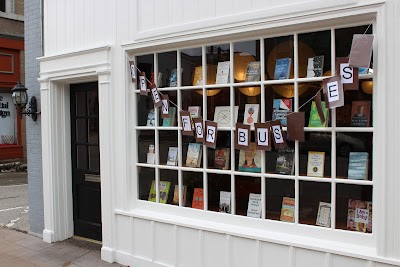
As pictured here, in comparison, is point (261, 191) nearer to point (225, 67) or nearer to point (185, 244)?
point (185, 244)

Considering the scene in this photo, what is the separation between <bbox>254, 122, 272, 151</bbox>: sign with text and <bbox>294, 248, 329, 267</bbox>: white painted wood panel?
1.00 metres

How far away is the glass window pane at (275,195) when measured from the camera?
3674 mm

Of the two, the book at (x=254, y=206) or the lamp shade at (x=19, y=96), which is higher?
the lamp shade at (x=19, y=96)

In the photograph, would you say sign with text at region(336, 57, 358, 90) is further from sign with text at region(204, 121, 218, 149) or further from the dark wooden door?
the dark wooden door

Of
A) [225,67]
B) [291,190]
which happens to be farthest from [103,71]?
[291,190]

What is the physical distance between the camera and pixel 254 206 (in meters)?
3.86

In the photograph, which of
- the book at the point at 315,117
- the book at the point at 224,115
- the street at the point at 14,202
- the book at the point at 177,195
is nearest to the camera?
the book at the point at 315,117

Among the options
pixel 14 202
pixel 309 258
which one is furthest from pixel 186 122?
A: pixel 14 202

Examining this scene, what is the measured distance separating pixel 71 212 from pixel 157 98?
260cm

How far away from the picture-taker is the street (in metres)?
6.90

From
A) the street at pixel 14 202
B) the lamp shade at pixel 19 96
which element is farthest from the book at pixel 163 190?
the street at pixel 14 202

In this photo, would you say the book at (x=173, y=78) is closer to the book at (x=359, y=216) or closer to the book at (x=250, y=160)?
the book at (x=250, y=160)

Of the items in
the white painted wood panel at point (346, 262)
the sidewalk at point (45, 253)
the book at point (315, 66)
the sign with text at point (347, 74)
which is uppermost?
the book at point (315, 66)

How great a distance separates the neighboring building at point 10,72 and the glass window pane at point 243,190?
12.9 metres
